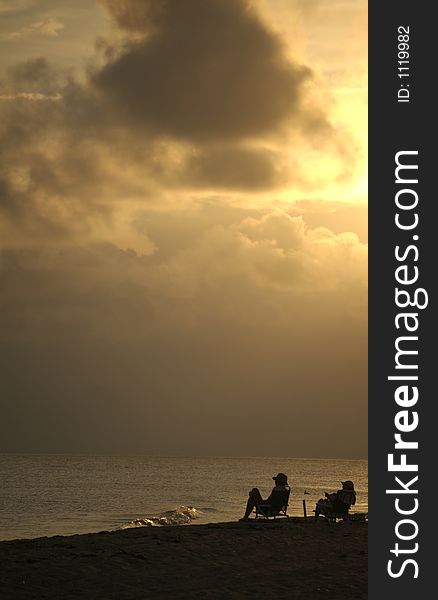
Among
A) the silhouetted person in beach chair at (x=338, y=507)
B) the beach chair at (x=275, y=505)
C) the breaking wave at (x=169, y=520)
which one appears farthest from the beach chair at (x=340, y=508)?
the breaking wave at (x=169, y=520)

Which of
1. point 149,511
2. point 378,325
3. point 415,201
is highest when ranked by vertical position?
point 415,201

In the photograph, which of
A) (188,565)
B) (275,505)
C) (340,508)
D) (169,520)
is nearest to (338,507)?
(340,508)

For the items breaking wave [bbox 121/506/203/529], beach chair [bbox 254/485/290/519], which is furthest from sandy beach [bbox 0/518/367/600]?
breaking wave [bbox 121/506/203/529]

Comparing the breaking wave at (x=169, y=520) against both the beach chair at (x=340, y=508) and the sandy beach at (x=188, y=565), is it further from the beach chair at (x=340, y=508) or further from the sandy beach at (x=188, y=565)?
the sandy beach at (x=188, y=565)

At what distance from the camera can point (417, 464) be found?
10.3 metres

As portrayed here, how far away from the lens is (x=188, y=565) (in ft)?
47.9

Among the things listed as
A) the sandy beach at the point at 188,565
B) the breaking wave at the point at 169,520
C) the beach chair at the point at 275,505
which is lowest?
the breaking wave at the point at 169,520

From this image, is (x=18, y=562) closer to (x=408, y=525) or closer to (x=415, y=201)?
(x=408, y=525)

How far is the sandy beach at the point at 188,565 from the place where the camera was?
42.2ft

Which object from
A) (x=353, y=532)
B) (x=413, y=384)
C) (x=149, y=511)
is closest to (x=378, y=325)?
(x=413, y=384)

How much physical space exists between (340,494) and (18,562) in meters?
9.21

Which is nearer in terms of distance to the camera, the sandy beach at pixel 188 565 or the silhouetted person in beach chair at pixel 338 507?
the sandy beach at pixel 188 565

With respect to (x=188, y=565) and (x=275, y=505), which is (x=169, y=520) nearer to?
(x=275, y=505)

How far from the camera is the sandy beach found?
12.9 m
